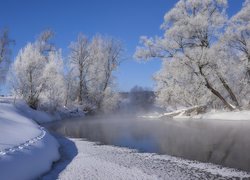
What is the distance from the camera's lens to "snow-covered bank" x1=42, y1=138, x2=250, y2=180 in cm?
977

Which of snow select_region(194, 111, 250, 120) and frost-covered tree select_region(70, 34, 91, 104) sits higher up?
frost-covered tree select_region(70, 34, 91, 104)

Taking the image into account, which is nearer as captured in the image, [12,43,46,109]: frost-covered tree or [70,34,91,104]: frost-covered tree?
[12,43,46,109]: frost-covered tree

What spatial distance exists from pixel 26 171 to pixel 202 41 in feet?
88.1

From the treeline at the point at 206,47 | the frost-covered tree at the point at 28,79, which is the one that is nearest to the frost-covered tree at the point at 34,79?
the frost-covered tree at the point at 28,79

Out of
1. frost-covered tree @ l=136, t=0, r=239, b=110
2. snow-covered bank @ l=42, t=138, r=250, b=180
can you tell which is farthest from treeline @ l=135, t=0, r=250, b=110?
snow-covered bank @ l=42, t=138, r=250, b=180

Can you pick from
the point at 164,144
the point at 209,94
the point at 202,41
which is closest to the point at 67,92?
the point at 209,94

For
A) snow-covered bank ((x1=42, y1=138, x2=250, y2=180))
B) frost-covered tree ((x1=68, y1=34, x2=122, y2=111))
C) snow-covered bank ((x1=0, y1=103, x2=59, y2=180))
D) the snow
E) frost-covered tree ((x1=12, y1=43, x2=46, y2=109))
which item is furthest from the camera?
frost-covered tree ((x1=68, y1=34, x2=122, y2=111))

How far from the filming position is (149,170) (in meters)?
10.5

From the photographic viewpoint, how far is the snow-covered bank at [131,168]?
977 cm

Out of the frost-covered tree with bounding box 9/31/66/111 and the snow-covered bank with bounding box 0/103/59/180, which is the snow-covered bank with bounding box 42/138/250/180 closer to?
the snow-covered bank with bounding box 0/103/59/180

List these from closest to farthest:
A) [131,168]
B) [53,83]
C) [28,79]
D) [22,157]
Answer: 1. [22,157]
2. [131,168]
3. [28,79]
4. [53,83]

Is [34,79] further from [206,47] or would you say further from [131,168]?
[131,168]

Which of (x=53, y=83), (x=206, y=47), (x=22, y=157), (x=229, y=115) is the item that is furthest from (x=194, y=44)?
(x=22, y=157)

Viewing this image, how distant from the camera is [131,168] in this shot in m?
10.9
